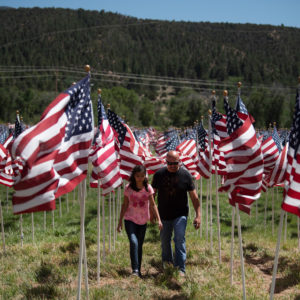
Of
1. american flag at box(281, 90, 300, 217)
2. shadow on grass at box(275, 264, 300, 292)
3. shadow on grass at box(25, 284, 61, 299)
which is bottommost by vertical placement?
shadow on grass at box(275, 264, 300, 292)

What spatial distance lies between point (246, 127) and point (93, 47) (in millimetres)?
185624

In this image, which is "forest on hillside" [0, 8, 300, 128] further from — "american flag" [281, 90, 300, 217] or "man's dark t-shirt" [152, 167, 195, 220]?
"american flag" [281, 90, 300, 217]

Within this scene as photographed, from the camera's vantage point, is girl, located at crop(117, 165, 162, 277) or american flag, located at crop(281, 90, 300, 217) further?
girl, located at crop(117, 165, 162, 277)

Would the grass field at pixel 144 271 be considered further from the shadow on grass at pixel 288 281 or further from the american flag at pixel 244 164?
the american flag at pixel 244 164

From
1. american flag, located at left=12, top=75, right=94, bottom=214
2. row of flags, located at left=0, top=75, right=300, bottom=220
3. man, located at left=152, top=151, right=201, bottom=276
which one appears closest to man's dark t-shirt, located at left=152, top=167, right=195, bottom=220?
man, located at left=152, top=151, right=201, bottom=276

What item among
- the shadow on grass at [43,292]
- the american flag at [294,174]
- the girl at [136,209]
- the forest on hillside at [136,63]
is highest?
the forest on hillside at [136,63]

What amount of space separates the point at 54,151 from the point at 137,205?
2.50 metres

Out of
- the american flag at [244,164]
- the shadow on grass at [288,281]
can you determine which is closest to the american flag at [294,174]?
the american flag at [244,164]

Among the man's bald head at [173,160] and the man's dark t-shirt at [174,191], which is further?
the man's dark t-shirt at [174,191]

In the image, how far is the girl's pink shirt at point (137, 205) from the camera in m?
7.40

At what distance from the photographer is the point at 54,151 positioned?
5355mm

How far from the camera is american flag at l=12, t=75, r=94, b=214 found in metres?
5.09

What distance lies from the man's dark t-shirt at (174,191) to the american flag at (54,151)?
1944 millimetres

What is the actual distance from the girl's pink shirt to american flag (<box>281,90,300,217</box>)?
269cm
